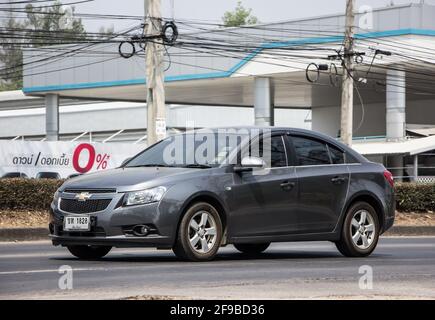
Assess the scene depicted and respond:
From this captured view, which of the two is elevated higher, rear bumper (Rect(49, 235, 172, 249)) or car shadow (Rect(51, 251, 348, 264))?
rear bumper (Rect(49, 235, 172, 249))

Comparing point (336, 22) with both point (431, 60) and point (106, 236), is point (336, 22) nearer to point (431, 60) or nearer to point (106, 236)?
point (431, 60)

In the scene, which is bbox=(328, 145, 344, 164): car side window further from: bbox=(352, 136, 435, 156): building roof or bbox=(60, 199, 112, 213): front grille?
bbox=(352, 136, 435, 156): building roof

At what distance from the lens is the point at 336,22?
47625 millimetres

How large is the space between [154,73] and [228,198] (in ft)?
49.4

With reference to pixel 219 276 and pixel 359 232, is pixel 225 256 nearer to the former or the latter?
pixel 359 232

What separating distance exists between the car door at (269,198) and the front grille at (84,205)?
1.53 meters

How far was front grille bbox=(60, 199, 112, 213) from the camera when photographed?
11.1 meters

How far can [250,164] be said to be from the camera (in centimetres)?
1166

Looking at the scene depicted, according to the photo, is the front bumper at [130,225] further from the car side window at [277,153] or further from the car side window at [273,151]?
the car side window at [277,153]

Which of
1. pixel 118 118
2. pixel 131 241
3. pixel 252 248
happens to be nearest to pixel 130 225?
pixel 131 241

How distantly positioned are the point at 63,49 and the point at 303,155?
4482 cm

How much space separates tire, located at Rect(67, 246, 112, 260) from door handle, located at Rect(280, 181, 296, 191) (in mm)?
2244

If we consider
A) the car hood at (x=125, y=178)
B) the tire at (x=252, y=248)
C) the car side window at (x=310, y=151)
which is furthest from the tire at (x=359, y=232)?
the car hood at (x=125, y=178)

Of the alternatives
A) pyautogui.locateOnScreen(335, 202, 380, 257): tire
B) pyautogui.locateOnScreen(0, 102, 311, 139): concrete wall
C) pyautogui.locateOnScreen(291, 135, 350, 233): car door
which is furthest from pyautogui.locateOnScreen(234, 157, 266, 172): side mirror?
pyautogui.locateOnScreen(0, 102, 311, 139): concrete wall
